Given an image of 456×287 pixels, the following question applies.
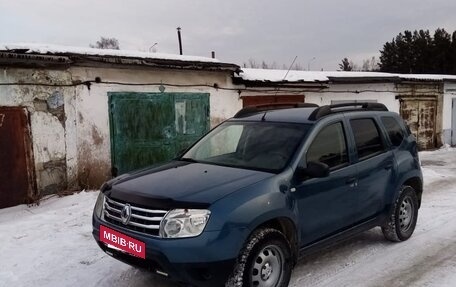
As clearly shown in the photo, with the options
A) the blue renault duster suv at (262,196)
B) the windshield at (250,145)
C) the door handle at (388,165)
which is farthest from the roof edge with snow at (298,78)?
the windshield at (250,145)

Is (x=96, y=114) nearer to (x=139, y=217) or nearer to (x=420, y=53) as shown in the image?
(x=139, y=217)

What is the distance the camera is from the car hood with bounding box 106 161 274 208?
330cm

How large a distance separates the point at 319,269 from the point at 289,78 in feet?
25.7

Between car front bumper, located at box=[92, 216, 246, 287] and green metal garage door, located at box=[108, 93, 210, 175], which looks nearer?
car front bumper, located at box=[92, 216, 246, 287]

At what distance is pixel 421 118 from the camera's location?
1650 cm

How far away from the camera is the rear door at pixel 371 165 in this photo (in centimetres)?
456

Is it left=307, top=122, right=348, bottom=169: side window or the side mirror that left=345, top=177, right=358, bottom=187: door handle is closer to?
left=307, top=122, right=348, bottom=169: side window

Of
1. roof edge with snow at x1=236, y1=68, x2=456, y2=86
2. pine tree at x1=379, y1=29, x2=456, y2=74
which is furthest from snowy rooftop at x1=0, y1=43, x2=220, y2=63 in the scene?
pine tree at x1=379, y1=29, x2=456, y2=74

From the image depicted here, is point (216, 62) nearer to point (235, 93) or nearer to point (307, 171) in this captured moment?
point (235, 93)

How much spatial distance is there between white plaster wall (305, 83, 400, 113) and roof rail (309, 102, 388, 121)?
289 inches

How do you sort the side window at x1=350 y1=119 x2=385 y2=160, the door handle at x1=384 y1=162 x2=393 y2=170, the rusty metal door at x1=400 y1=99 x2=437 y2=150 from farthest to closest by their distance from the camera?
the rusty metal door at x1=400 y1=99 x2=437 y2=150 → the door handle at x1=384 y1=162 x2=393 y2=170 → the side window at x1=350 y1=119 x2=385 y2=160

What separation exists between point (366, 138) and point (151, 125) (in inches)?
206

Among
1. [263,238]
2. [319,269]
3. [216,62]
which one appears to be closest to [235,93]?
[216,62]

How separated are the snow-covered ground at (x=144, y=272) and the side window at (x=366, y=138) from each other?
1.18 m
